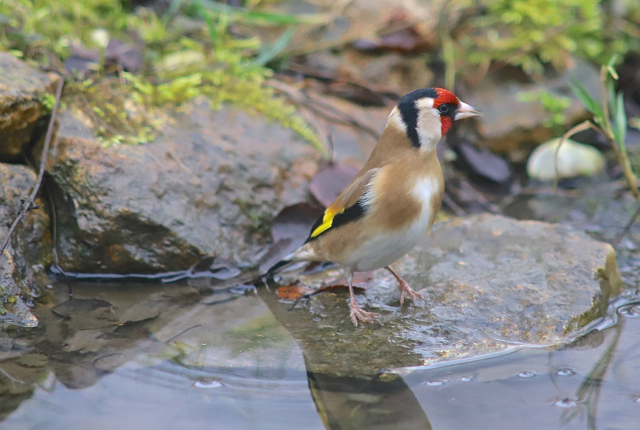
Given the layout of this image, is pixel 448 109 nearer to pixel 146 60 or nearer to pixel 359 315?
pixel 359 315

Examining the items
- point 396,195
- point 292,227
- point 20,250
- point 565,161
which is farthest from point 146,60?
point 565,161

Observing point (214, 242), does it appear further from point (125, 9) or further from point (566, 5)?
point (566, 5)

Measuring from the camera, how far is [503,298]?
11.7 ft

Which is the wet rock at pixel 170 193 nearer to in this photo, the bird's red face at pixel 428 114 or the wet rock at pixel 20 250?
the wet rock at pixel 20 250

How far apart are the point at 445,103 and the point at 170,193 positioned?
6.42 ft

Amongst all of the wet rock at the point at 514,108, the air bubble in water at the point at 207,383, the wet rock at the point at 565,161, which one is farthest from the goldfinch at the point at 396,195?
the wet rock at the point at 514,108

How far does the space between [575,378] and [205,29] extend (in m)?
4.74

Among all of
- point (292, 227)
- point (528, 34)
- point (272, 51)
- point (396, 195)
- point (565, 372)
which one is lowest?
point (565, 372)

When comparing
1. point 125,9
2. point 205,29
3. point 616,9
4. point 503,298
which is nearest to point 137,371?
point 503,298

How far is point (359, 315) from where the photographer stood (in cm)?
352

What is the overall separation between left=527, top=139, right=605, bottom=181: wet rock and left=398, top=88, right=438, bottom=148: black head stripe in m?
2.48

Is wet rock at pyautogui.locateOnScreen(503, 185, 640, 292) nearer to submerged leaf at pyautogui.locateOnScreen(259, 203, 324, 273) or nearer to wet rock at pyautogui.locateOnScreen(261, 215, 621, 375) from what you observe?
wet rock at pyautogui.locateOnScreen(261, 215, 621, 375)

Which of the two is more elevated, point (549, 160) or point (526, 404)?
point (549, 160)

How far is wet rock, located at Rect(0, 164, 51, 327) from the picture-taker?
11.0ft
